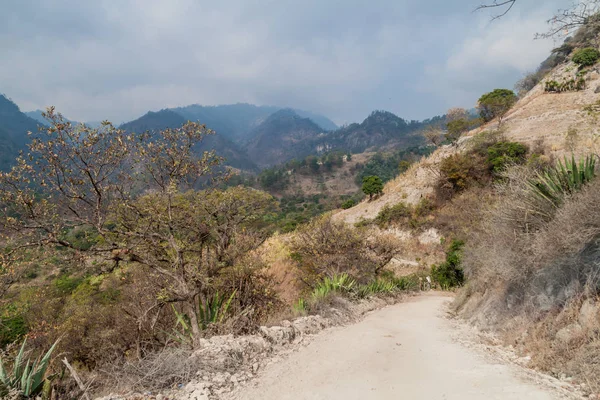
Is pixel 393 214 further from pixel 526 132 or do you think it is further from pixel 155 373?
pixel 155 373

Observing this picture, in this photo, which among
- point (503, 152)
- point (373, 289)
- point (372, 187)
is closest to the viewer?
point (373, 289)

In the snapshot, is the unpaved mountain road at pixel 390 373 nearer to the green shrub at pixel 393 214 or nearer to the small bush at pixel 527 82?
the green shrub at pixel 393 214

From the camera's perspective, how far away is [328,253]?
1382 cm

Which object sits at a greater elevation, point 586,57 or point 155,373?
point 586,57

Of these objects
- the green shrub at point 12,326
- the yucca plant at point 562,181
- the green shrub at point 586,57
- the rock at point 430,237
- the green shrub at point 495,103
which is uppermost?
the green shrub at point 586,57

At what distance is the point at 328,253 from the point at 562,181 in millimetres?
9253

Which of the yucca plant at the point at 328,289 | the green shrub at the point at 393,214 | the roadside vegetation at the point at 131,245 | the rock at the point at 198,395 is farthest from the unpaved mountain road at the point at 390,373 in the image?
the green shrub at the point at 393,214

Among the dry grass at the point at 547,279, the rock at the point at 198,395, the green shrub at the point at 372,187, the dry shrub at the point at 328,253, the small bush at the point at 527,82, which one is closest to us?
the dry grass at the point at 547,279

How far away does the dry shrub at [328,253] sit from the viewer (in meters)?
13.4

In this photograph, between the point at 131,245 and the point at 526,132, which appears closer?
the point at 131,245

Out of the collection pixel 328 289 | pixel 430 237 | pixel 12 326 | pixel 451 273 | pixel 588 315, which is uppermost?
pixel 588 315

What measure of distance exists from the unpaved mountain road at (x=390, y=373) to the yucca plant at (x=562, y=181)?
292cm

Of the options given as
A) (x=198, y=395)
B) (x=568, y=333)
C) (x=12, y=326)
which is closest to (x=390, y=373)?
(x=568, y=333)

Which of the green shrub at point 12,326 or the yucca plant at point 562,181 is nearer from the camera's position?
the yucca plant at point 562,181
